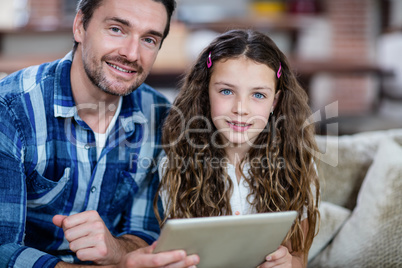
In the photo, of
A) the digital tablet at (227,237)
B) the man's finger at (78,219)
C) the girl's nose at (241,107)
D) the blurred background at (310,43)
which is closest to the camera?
the digital tablet at (227,237)

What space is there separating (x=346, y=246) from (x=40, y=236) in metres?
0.97

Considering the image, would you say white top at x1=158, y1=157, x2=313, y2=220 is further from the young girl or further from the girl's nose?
the girl's nose

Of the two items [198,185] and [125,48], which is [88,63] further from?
[198,185]

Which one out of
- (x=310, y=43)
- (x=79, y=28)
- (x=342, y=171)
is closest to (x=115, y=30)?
(x=79, y=28)

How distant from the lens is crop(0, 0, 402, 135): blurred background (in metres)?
3.32

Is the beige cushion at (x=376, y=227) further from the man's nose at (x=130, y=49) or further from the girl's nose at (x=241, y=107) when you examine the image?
the man's nose at (x=130, y=49)

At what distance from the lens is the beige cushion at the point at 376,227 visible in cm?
135

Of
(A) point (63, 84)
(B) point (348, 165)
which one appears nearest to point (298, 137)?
(B) point (348, 165)

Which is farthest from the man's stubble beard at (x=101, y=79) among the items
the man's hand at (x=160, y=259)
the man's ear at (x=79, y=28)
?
the man's hand at (x=160, y=259)

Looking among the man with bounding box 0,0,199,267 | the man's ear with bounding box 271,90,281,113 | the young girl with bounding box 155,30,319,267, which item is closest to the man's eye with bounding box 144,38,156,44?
the man with bounding box 0,0,199,267

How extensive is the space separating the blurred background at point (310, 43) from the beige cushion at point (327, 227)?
Answer: 125 cm

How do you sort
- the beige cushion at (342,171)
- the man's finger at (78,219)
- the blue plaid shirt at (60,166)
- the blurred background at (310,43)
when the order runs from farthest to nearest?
1. the blurred background at (310,43)
2. the beige cushion at (342,171)
3. the blue plaid shirt at (60,166)
4. the man's finger at (78,219)

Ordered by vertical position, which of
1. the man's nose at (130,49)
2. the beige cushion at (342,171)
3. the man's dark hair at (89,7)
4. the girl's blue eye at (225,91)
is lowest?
the beige cushion at (342,171)

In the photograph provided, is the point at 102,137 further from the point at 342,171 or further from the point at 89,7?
the point at 342,171
